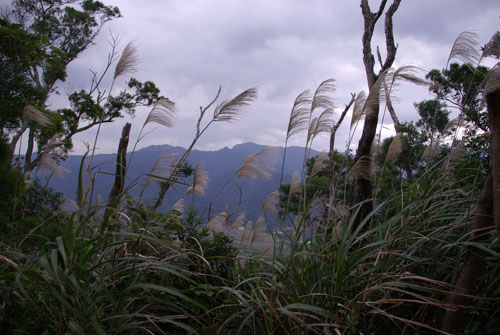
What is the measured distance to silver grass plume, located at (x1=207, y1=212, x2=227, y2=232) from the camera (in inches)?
116

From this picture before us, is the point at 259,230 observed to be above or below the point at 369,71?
below

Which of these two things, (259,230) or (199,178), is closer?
(259,230)

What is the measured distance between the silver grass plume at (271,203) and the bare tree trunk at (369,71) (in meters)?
0.75

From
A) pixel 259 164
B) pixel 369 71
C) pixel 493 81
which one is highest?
pixel 369 71

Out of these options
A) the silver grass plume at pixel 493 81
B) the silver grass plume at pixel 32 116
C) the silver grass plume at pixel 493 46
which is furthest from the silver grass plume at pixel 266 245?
the silver grass plume at pixel 32 116

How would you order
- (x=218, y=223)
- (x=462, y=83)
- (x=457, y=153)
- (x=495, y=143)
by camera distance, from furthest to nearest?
1. (x=462, y=83)
2. (x=218, y=223)
3. (x=457, y=153)
4. (x=495, y=143)

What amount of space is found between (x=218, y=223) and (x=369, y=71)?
246cm

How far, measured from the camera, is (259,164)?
292 centimetres

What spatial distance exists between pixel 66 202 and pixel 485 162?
353 centimetres

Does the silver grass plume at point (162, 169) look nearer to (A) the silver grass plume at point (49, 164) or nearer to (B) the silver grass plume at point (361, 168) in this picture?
(A) the silver grass plume at point (49, 164)

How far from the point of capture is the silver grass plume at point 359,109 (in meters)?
2.54

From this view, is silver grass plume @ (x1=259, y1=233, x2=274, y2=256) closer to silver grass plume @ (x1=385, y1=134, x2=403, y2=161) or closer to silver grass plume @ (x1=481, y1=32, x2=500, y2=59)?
silver grass plume @ (x1=385, y1=134, x2=403, y2=161)

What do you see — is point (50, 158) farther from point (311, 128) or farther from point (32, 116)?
point (311, 128)

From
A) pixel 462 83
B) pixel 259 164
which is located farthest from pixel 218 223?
pixel 462 83
